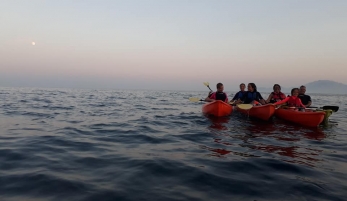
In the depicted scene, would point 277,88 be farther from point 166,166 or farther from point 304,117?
point 166,166

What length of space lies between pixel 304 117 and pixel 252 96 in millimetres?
3500

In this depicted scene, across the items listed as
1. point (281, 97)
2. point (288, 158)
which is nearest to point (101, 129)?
point (288, 158)

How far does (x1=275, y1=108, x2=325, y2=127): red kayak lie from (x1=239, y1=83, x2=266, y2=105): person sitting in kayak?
177 cm

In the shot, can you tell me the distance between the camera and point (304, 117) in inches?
389

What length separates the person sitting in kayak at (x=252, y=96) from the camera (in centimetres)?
1278

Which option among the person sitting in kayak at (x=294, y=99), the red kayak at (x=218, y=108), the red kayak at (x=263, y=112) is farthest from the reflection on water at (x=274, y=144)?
the red kayak at (x=218, y=108)

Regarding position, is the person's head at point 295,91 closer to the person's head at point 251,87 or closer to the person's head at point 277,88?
the person's head at point 277,88

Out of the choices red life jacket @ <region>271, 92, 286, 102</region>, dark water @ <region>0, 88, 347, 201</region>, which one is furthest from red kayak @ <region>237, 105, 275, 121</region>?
dark water @ <region>0, 88, 347, 201</region>

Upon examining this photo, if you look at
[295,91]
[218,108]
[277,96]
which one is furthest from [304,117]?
[218,108]

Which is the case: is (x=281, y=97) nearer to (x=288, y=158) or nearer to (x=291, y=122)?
(x=291, y=122)

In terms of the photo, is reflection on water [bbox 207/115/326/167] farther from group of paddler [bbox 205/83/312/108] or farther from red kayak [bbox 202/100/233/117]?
group of paddler [bbox 205/83/312/108]

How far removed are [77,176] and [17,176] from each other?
37.0 inches

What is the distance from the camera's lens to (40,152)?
17.2ft

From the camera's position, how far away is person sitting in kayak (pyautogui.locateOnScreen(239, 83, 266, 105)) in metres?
12.8
